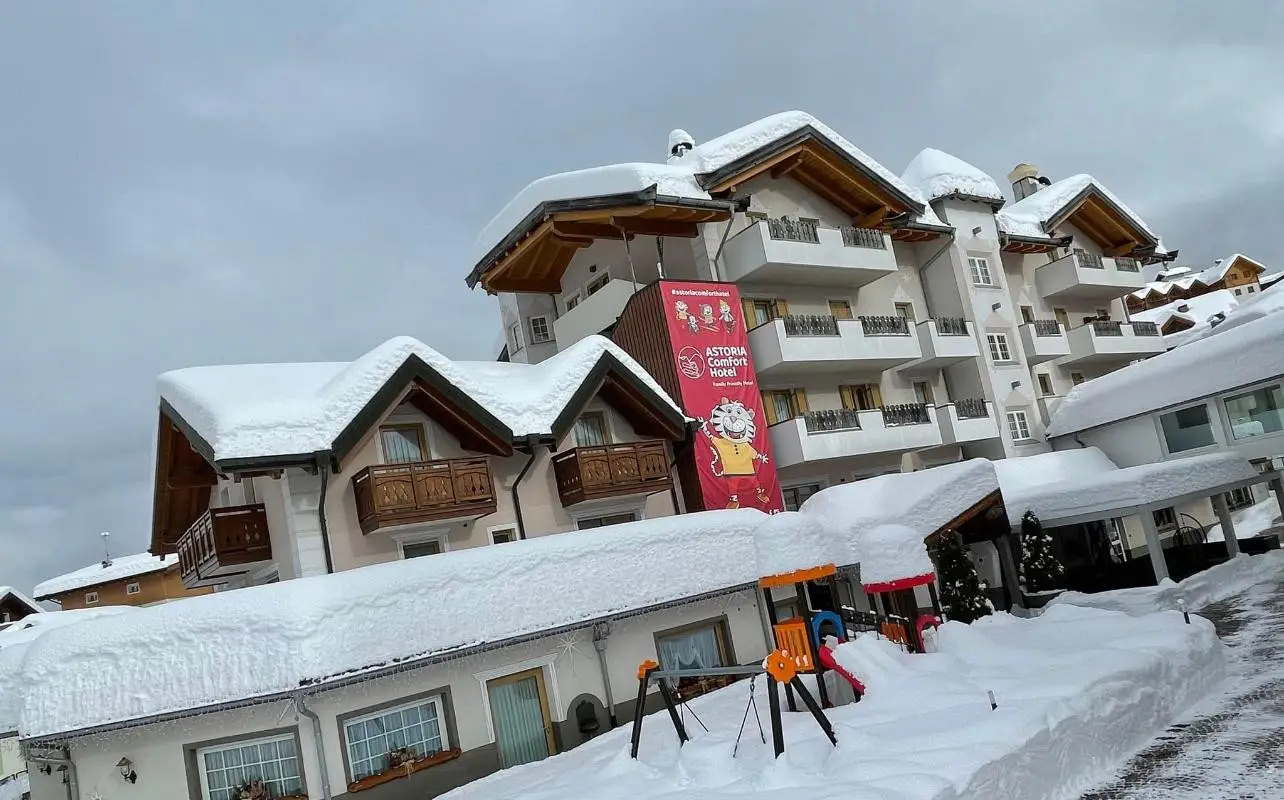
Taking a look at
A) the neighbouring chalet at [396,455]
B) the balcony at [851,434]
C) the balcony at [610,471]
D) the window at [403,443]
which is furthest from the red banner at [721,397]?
the window at [403,443]

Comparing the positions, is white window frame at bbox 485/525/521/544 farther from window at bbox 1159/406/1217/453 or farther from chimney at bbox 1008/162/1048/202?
chimney at bbox 1008/162/1048/202

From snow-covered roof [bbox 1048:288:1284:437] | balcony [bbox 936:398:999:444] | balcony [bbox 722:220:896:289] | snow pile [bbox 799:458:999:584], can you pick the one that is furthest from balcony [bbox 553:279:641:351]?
snow-covered roof [bbox 1048:288:1284:437]

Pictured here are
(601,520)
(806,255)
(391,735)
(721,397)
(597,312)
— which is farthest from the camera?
(597,312)

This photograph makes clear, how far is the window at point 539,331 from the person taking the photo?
3212 centimetres

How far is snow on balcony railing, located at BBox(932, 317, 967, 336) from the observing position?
103 ft

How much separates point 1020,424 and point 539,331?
1854cm

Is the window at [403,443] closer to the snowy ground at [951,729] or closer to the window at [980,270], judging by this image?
the snowy ground at [951,729]

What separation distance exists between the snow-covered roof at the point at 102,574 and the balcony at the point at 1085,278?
49943 millimetres

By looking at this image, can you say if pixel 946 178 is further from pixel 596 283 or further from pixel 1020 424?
pixel 596 283

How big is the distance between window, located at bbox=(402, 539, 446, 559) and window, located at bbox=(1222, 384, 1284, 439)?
26071 millimetres

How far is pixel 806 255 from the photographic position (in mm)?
28312

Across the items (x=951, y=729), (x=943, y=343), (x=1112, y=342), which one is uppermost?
(x=943, y=343)

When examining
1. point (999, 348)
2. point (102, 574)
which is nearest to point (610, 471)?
point (999, 348)

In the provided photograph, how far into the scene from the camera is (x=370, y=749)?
49.0 feet
